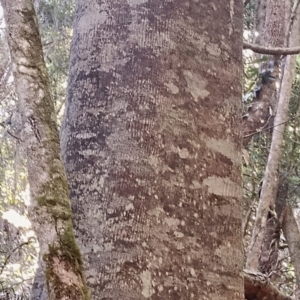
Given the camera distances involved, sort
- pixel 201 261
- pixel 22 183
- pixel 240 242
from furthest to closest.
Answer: pixel 22 183 → pixel 240 242 → pixel 201 261

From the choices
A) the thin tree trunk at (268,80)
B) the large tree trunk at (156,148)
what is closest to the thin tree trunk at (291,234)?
the thin tree trunk at (268,80)

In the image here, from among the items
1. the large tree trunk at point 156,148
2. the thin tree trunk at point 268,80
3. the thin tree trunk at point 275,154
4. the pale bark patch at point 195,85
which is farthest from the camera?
the thin tree trunk at point 268,80

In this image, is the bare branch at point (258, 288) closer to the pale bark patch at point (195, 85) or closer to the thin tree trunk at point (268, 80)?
the pale bark patch at point (195, 85)

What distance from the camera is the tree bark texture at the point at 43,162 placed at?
2.54ft

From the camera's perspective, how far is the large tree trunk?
957 millimetres

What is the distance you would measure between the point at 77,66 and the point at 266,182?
2.56m

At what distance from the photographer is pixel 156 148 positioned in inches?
40.9

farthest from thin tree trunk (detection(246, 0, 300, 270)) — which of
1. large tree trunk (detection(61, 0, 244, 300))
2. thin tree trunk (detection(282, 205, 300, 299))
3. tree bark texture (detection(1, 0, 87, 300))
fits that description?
tree bark texture (detection(1, 0, 87, 300))

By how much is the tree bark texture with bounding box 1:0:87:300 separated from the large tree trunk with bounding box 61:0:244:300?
134 millimetres

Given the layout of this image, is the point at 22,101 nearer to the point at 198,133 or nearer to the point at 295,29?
the point at 198,133

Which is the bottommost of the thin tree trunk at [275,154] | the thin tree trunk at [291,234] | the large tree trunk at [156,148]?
the thin tree trunk at [291,234]

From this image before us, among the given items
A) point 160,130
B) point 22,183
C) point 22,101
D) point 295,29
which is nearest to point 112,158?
point 160,130

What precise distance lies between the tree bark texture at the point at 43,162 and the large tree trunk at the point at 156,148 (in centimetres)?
13

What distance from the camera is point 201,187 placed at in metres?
1.05
